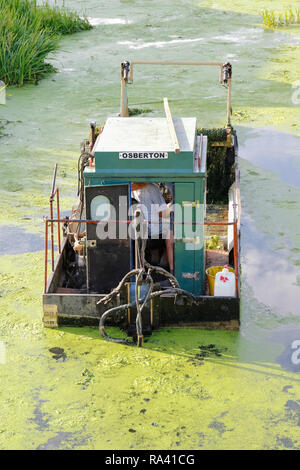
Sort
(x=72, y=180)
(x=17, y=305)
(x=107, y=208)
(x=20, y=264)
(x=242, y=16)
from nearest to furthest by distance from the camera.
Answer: (x=107, y=208) → (x=17, y=305) → (x=20, y=264) → (x=72, y=180) → (x=242, y=16)

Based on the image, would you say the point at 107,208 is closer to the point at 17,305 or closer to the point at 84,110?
the point at 17,305

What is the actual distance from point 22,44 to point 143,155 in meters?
8.44

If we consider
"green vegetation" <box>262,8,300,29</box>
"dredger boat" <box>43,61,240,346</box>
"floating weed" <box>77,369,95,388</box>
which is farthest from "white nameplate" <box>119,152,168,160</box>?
"green vegetation" <box>262,8,300,29</box>

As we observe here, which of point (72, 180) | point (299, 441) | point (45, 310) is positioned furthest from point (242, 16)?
point (299, 441)

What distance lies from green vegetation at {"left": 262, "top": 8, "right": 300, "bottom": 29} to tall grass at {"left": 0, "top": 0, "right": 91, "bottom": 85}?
5785mm

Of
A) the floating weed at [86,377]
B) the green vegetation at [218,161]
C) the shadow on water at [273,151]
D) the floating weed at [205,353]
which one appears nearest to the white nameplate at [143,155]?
the floating weed at [205,353]

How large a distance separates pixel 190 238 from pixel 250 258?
5.73ft

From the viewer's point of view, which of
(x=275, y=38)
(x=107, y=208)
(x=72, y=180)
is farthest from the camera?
(x=275, y=38)

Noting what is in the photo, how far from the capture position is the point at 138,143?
22.0ft

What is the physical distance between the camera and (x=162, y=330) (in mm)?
6672

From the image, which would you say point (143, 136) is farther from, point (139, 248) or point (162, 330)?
point (162, 330)

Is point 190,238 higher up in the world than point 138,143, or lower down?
lower down

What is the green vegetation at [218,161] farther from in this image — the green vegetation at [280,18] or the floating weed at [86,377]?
the green vegetation at [280,18]

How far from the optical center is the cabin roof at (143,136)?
21.6ft
